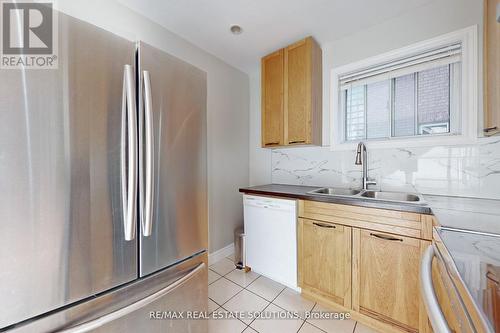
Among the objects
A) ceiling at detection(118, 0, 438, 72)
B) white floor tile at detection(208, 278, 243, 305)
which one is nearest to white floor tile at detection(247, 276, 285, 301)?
white floor tile at detection(208, 278, 243, 305)

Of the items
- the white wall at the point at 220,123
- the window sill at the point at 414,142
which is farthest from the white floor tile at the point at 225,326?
the window sill at the point at 414,142

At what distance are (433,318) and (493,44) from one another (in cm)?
162

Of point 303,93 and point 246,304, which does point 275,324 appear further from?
point 303,93

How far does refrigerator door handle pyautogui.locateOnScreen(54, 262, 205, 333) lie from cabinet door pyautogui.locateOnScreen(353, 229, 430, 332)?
1.20m

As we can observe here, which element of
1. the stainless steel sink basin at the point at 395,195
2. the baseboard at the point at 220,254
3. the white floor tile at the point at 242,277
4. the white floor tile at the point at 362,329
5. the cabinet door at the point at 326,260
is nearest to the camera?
the white floor tile at the point at 362,329

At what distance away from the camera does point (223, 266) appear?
226 cm

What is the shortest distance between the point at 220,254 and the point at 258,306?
920mm

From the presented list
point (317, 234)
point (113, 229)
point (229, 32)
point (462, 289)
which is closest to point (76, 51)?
point (113, 229)

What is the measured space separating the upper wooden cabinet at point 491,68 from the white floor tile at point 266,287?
1.97 m

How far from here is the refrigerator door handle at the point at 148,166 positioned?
0.89 m

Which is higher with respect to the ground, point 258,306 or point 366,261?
point 366,261

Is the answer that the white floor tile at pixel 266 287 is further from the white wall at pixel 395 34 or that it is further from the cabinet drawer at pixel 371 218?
the white wall at pixel 395 34

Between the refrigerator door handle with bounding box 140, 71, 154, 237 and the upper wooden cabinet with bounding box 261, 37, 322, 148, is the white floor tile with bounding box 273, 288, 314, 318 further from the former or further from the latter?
the upper wooden cabinet with bounding box 261, 37, 322, 148

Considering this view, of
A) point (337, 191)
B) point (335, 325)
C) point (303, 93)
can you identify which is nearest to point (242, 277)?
point (335, 325)
